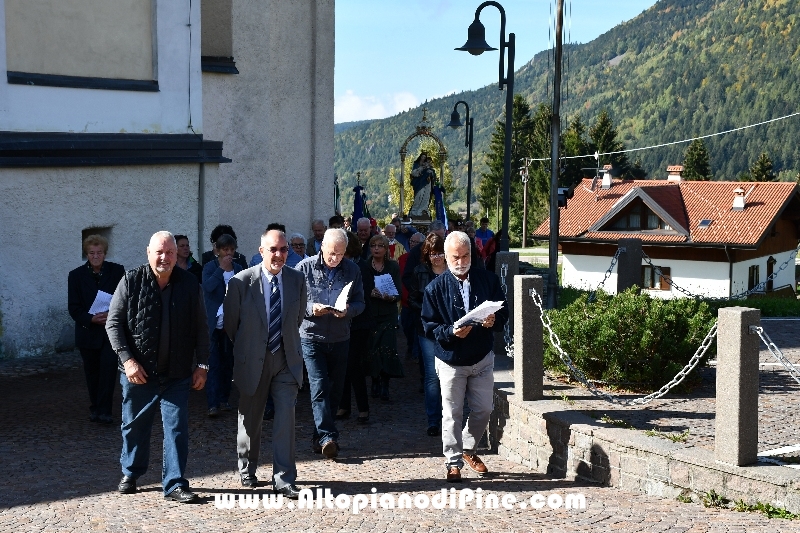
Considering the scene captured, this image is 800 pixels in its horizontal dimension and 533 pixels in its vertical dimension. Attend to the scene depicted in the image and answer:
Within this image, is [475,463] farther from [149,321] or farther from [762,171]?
[762,171]

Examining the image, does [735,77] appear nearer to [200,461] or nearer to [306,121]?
[306,121]

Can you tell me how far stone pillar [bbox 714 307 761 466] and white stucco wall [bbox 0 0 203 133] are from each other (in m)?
9.97

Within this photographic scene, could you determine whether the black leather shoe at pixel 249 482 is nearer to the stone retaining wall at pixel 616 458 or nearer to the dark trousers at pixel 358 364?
the stone retaining wall at pixel 616 458

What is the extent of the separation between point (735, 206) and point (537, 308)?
58.9m

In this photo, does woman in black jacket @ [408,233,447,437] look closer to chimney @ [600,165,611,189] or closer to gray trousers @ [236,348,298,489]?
gray trousers @ [236,348,298,489]

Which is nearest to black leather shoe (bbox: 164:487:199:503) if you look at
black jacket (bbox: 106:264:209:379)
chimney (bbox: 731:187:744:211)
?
black jacket (bbox: 106:264:209:379)

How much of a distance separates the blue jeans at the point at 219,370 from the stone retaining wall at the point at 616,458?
8.71 feet

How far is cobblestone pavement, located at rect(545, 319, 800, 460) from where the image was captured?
320 inches

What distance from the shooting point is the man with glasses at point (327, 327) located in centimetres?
864

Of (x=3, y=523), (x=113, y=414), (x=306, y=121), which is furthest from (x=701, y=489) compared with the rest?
(x=306, y=121)

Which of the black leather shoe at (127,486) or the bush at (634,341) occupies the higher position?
the bush at (634,341)

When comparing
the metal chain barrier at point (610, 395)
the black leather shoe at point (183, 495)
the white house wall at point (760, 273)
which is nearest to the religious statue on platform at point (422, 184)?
the metal chain barrier at point (610, 395)

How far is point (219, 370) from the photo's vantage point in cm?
1041

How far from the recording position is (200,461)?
8.51 meters
